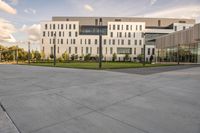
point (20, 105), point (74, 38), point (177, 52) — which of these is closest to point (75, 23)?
point (74, 38)

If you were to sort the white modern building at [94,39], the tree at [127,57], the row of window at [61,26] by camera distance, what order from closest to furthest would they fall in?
the tree at [127,57] < the white modern building at [94,39] < the row of window at [61,26]

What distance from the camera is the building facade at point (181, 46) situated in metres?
35.9

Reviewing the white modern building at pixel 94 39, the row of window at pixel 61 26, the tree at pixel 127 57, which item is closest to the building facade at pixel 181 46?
the tree at pixel 127 57

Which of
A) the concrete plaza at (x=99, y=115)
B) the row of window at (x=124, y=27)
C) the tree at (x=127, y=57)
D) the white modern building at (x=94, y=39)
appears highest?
the row of window at (x=124, y=27)

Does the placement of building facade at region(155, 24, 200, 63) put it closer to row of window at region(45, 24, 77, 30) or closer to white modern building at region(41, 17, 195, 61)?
white modern building at region(41, 17, 195, 61)

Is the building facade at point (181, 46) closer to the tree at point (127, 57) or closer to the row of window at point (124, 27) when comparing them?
the tree at point (127, 57)

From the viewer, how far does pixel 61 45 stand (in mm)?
81688

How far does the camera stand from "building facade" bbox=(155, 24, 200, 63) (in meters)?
35.9

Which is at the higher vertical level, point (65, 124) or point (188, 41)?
point (188, 41)

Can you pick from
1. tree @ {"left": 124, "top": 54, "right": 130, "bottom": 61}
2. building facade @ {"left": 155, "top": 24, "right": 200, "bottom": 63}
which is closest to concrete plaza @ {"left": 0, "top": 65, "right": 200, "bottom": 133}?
building facade @ {"left": 155, "top": 24, "right": 200, "bottom": 63}

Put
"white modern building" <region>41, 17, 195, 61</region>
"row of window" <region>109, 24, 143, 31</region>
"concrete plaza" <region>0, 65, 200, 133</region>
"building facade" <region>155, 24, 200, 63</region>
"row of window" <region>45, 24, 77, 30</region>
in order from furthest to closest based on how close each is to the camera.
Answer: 1. "row of window" <region>45, 24, 77, 30</region>
2. "white modern building" <region>41, 17, 195, 61</region>
3. "row of window" <region>109, 24, 143, 31</region>
4. "building facade" <region>155, 24, 200, 63</region>
5. "concrete plaza" <region>0, 65, 200, 133</region>

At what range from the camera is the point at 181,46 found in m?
41.0

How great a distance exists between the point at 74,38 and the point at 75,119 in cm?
8090

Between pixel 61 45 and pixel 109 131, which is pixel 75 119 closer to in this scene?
pixel 109 131
